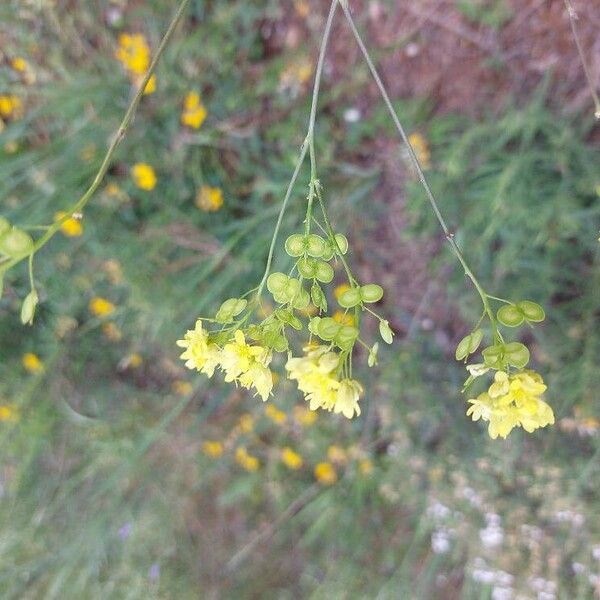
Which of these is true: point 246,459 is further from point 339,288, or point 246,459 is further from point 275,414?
point 339,288

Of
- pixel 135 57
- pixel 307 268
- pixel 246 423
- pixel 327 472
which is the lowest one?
pixel 327 472

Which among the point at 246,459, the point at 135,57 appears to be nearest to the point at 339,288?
the point at 246,459

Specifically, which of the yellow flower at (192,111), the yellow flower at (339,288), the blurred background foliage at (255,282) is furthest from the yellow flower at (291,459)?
the yellow flower at (192,111)

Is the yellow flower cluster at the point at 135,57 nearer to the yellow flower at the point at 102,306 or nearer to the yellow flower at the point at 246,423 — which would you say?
the yellow flower at the point at 102,306

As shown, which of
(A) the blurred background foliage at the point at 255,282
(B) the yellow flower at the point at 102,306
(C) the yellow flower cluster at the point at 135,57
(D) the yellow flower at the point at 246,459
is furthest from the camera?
(D) the yellow flower at the point at 246,459

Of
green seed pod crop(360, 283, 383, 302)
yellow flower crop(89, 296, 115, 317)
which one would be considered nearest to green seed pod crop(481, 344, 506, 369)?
green seed pod crop(360, 283, 383, 302)

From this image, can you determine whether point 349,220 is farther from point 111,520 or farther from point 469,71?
point 111,520

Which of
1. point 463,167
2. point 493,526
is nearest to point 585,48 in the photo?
point 463,167
